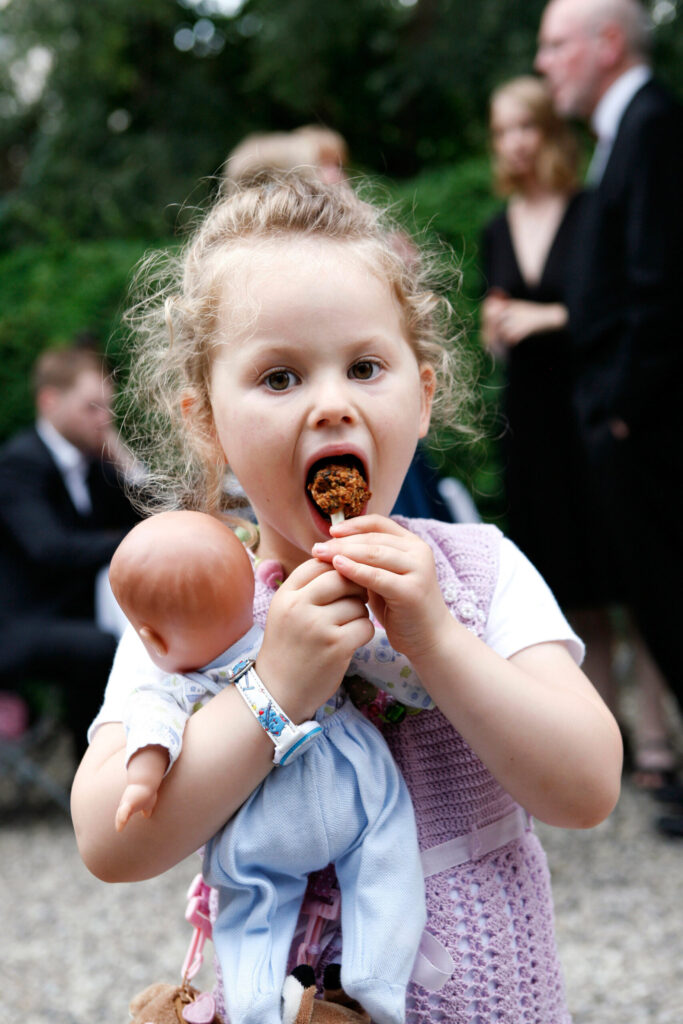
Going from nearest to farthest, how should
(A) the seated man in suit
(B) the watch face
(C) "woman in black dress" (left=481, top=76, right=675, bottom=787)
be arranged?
1. (B) the watch face
2. (C) "woman in black dress" (left=481, top=76, right=675, bottom=787)
3. (A) the seated man in suit

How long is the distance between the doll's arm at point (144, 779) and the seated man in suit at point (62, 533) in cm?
327

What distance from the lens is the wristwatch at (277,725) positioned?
1126mm

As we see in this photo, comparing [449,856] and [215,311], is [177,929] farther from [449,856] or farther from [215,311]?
[215,311]

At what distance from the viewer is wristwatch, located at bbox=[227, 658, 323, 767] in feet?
3.69

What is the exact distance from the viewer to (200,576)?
3.58ft

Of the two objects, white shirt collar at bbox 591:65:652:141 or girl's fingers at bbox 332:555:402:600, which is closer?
girl's fingers at bbox 332:555:402:600

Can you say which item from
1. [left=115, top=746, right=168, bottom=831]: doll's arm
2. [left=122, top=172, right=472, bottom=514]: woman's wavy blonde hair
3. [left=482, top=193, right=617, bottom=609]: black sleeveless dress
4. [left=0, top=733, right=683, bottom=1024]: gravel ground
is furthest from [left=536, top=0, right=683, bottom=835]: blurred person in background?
[left=115, top=746, right=168, bottom=831]: doll's arm

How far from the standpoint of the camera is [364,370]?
4.15 feet

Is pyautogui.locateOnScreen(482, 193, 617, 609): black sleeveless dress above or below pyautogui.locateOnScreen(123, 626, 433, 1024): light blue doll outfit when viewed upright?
below

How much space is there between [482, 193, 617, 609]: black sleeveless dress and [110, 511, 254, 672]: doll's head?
10.6ft

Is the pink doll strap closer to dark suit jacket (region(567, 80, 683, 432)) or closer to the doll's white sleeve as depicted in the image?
the doll's white sleeve

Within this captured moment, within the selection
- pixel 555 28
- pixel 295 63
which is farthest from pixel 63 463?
pixel 295 63

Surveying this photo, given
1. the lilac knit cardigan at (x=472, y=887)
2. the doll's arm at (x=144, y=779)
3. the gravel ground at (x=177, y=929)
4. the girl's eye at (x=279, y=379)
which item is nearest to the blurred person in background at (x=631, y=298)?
the gravel ground at (x=177, y=929)

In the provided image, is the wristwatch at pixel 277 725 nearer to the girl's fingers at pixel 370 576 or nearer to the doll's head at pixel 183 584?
the doll's head at pixel 183 584
